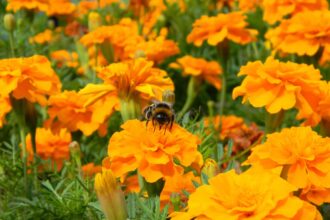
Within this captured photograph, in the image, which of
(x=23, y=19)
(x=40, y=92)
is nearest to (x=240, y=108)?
(x=23, y=19)

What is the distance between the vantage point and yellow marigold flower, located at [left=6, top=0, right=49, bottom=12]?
2.23 meters

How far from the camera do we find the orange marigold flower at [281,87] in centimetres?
134

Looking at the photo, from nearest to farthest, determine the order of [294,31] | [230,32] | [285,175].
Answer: [285,175] → [294,31] → [230,32]

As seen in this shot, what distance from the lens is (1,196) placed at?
146 centimetres

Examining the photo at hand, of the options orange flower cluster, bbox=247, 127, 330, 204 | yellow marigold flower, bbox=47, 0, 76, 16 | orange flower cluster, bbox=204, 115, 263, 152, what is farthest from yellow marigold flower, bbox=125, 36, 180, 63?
orange flower cluster, bbox=247, 127, 330, 204

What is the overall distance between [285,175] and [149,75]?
1.47 feet

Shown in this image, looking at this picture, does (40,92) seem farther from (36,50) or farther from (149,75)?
(36,50)

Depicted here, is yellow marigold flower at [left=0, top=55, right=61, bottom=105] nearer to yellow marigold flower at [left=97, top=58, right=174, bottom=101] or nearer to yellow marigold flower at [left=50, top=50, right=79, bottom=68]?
yellow marigold flower at [left=97, top=58, right=174, bottom=101]

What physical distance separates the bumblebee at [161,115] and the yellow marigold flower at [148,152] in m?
0.04

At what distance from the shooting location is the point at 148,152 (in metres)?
1.11

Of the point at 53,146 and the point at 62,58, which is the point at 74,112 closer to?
the point at 53,146

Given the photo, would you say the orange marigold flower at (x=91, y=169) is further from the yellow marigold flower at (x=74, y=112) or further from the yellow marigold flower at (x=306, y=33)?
the yellow marigold flower at (x=306, y=33)

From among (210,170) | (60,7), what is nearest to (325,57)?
(210,170)

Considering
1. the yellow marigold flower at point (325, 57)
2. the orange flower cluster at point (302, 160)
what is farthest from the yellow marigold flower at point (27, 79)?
the yellow marigold flower at point (325, 57)
